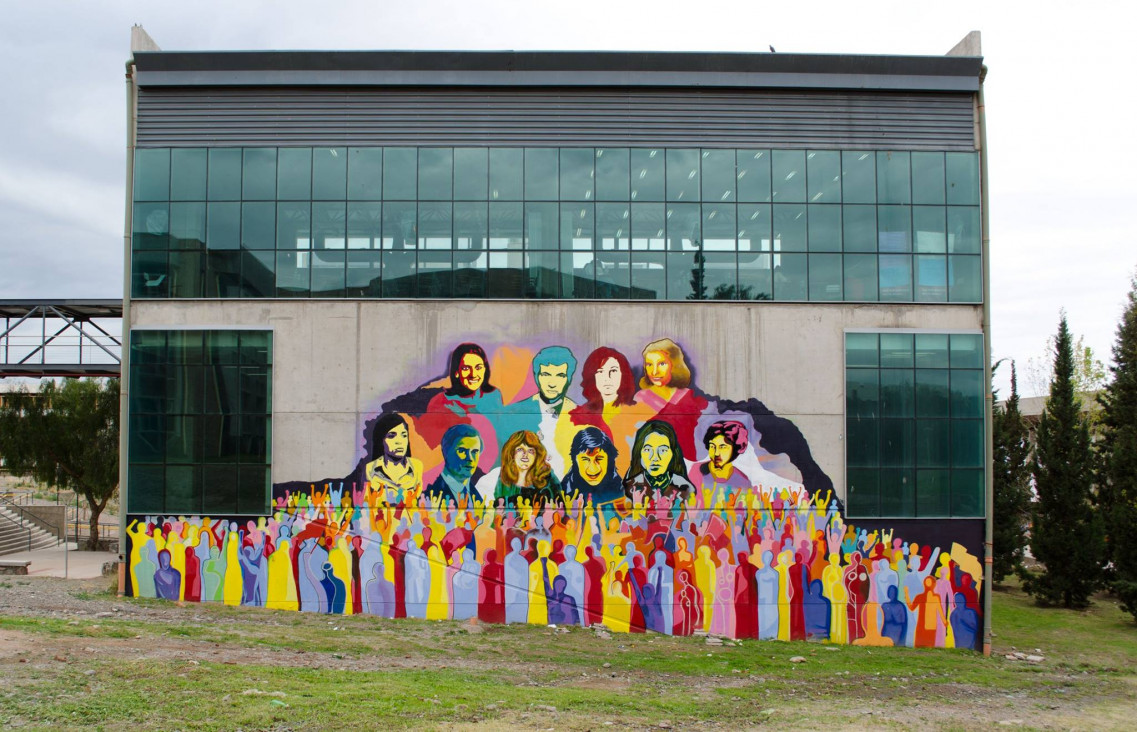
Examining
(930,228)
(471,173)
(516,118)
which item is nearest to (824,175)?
(930,228)

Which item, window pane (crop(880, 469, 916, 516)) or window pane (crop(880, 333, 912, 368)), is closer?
window pane (crop(880, 469, 916, 516))

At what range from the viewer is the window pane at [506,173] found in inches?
804

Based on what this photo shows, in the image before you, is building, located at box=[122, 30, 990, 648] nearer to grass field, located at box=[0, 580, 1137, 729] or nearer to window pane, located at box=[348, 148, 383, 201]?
window pane, located at box=[348, 148, 383, 201]

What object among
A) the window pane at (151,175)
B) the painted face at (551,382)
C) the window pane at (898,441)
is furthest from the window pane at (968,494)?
the window pane at (151,175)

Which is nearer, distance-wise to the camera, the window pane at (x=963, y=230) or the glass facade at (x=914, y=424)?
the glass facade at (x=914, y=424)

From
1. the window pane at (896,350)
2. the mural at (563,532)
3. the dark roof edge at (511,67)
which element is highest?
the dark roof edge at (511,67)

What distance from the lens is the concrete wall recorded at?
19.9 metres

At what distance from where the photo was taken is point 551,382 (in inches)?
782

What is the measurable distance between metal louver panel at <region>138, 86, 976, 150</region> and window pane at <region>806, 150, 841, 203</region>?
32 centimetres

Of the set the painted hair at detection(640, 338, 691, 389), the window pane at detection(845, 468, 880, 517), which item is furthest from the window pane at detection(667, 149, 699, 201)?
the window pane at detection(845, 468, 880, 517)

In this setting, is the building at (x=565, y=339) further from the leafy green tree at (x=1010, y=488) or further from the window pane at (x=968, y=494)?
the leafy green tree at (x=1010, y=488)

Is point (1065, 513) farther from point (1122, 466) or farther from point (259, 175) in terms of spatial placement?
point (259, 175)

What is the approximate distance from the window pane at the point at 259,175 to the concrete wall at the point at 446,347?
2814mm

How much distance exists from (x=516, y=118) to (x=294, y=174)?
593cm
